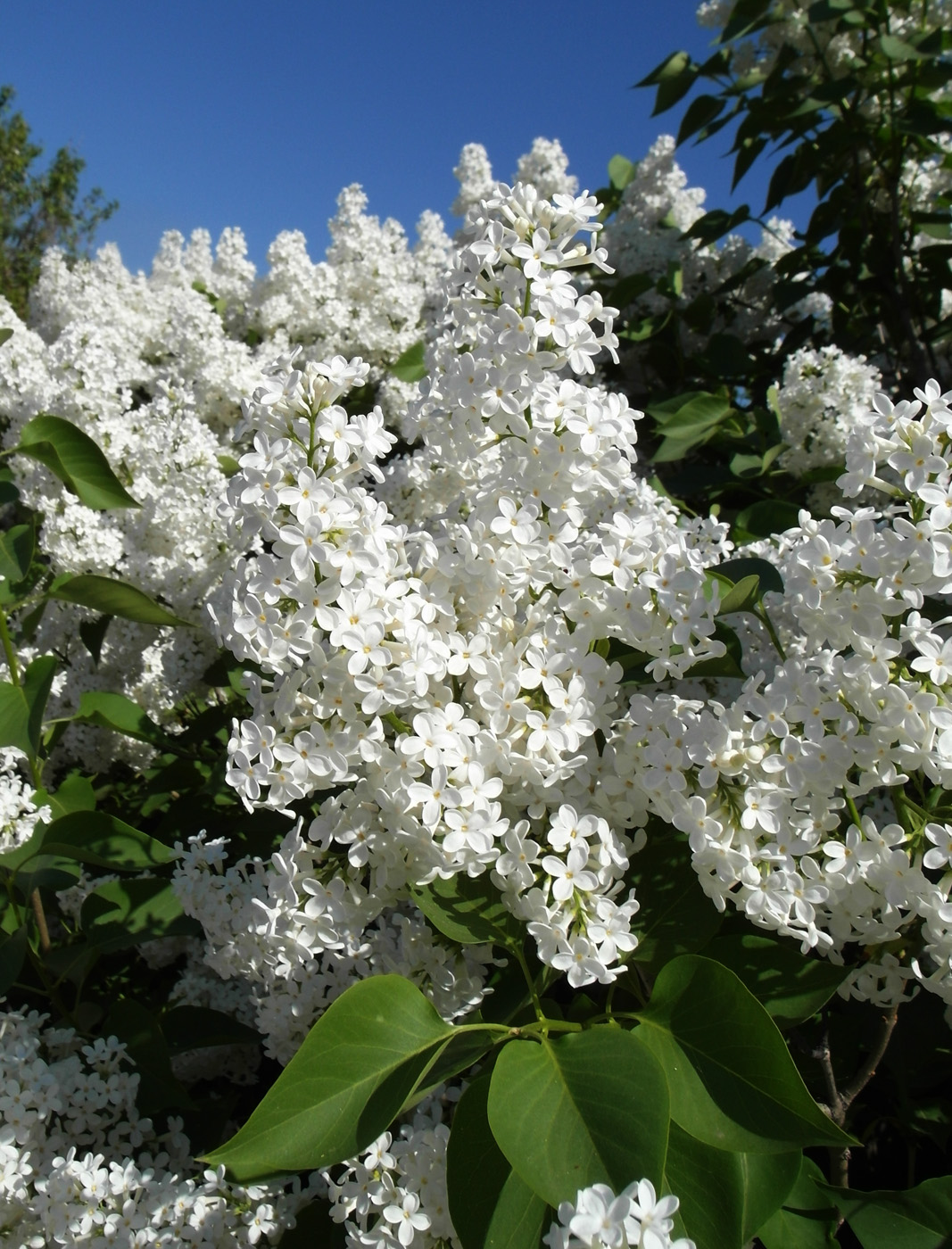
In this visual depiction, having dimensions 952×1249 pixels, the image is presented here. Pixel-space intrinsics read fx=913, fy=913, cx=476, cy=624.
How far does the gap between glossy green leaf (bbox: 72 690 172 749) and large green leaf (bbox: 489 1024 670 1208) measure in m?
1.61

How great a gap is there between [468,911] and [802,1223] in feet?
2.17

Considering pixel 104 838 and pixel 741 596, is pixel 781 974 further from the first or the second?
pixel 104 838

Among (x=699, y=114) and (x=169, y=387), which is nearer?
(x=169, y=387)

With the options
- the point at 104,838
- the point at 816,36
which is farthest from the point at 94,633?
the point at 816,36

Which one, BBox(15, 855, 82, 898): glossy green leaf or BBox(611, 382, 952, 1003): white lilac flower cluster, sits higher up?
BBox(611, 382, 952, 1003): white lilac flower cluster

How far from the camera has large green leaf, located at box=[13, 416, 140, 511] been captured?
8.21 feet

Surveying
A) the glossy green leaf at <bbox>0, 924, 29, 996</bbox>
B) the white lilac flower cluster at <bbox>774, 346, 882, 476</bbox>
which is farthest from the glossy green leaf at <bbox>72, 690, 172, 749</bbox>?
the white lilac flower cluster at <bbox>774, 346, 882, 476</bbox>

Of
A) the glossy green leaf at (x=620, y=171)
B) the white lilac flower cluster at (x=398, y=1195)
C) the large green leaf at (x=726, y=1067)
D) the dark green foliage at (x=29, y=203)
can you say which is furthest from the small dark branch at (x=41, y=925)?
the dark green foliage at (x=29, y=203)

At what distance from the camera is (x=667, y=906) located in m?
1.41

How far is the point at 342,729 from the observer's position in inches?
49.4

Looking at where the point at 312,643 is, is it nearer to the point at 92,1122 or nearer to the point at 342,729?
the point at 342,729

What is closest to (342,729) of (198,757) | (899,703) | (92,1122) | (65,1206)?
(899,703)

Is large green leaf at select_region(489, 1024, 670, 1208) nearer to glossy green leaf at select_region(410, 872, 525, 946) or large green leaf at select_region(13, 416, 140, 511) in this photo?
glossy green leaf at select_region(410, 872, 525, 946)

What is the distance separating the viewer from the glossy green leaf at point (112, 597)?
2188mm
